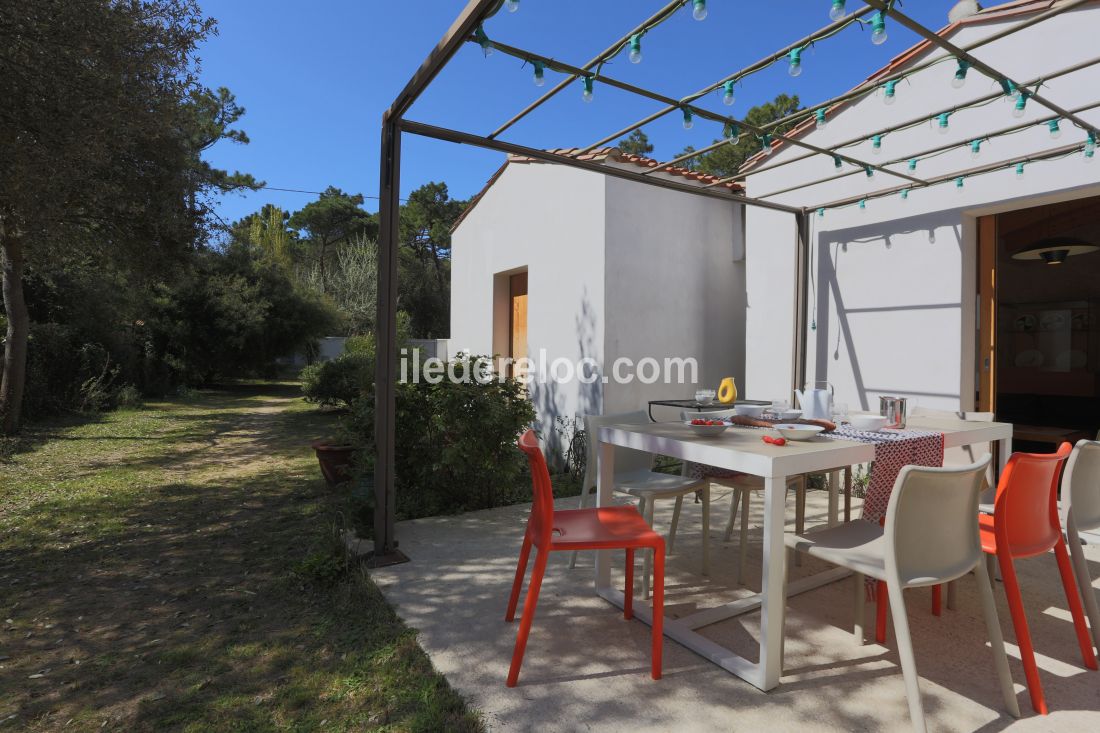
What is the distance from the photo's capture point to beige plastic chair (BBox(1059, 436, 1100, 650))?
2326 mm

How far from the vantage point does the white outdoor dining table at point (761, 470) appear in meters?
2.11

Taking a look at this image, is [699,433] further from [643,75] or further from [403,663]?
[643,75]

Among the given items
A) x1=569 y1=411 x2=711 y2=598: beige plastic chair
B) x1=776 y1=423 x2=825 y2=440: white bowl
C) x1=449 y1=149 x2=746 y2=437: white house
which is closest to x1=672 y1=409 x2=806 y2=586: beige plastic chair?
x1=569 y1=411 x2=711 y2=598: beige plastic chair

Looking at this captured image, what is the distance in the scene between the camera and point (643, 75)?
292cm

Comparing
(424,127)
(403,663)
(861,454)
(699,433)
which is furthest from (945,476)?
(424,127)

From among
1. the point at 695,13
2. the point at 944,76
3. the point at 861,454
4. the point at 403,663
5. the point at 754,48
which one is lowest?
the point at 403,663

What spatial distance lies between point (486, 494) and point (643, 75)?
10.8 feet

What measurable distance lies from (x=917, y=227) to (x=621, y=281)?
269 cm

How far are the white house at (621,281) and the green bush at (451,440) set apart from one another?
176 cm

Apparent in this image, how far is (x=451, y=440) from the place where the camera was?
4590 mm

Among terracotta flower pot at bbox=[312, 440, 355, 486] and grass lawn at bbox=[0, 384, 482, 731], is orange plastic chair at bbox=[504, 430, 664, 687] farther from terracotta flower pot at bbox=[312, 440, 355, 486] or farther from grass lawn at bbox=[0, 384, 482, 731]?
terracotta flower pot at bbox=[312, 440, 355, 486]

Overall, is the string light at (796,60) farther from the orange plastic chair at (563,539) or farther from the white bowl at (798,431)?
the orange plastic chair at (563,539)

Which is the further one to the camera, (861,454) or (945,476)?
(861,454)

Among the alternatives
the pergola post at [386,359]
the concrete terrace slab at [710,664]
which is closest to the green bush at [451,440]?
the pergola post at [386,359]
